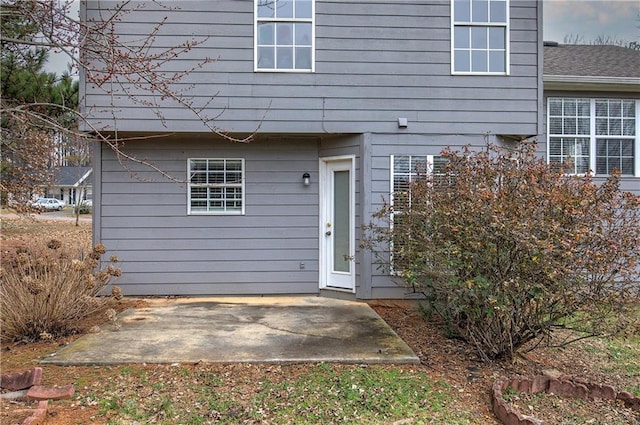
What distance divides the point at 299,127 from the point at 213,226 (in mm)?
2154

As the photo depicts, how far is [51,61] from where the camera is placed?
355 inches

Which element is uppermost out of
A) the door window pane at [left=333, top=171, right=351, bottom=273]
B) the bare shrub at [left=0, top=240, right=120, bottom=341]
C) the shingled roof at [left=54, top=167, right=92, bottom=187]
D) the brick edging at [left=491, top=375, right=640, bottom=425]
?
the shingled roof at [left=54, top=167, right=92, bottom=187]

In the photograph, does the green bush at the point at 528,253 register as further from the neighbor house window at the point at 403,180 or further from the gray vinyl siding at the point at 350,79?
the gray vinyl siding at the point at 350,79

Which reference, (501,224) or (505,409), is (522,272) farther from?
(505,409)

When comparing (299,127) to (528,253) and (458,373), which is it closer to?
(528,253)

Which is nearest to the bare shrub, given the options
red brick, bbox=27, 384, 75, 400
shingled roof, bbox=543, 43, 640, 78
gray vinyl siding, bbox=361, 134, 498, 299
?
red brick, bbox=27, 384, 75, 400

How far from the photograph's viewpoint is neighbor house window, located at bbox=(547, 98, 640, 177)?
8391 mm

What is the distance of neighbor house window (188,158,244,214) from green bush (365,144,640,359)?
144 inches

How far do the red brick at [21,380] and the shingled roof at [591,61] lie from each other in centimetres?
870

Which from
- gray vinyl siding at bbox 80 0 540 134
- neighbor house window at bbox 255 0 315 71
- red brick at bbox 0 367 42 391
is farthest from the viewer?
neighbor house window at bbox 255 0 315 71

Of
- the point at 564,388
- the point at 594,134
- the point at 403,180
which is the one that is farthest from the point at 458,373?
the point at 594,134

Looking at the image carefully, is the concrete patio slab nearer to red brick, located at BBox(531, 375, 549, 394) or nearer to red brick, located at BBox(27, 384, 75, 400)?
red brick, located at BBox(27, 384, 75, 400)

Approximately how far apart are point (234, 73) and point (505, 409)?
226 inches

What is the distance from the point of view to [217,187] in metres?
7.45
